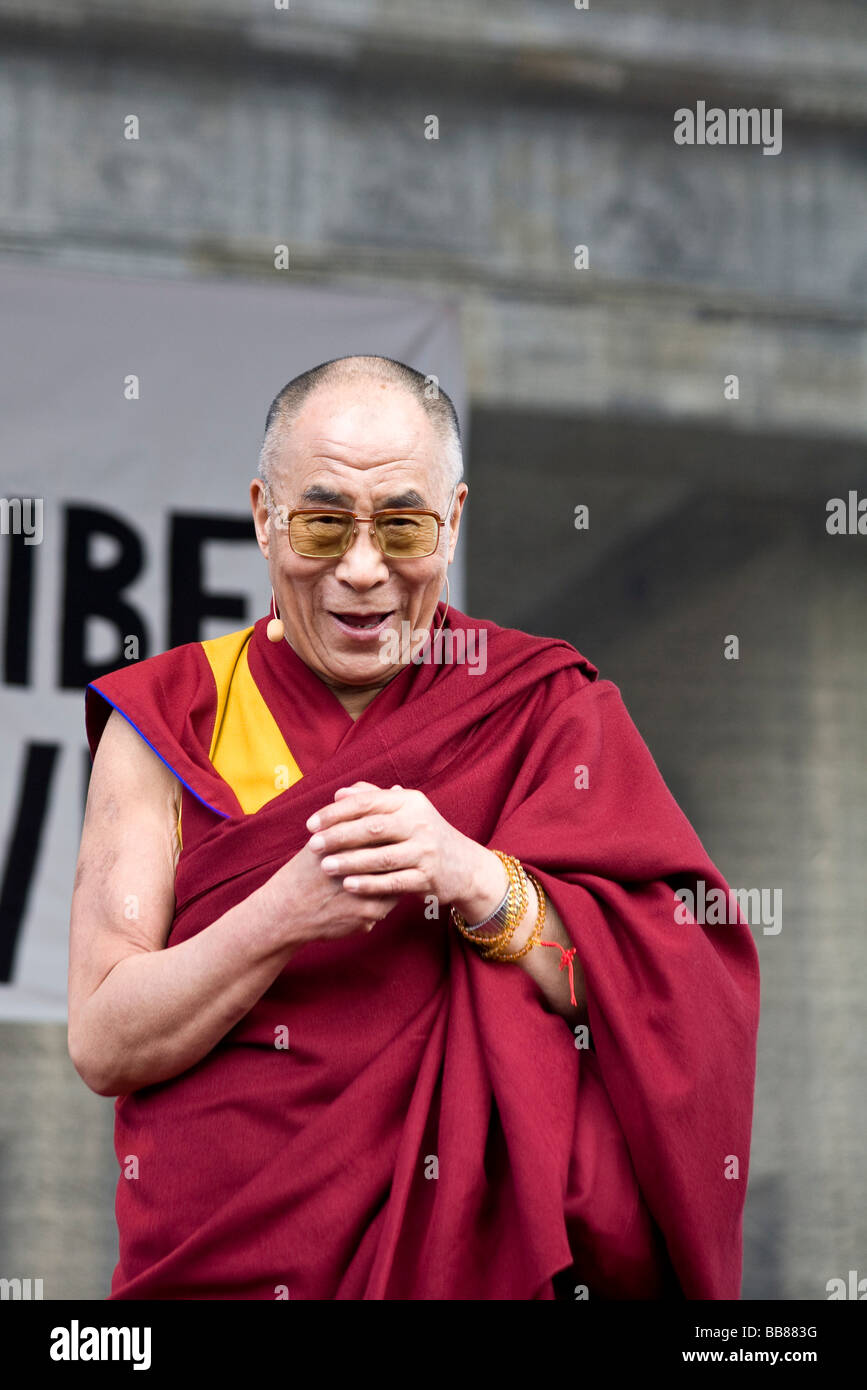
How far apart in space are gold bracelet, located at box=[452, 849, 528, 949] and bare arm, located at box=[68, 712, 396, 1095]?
0.40ft

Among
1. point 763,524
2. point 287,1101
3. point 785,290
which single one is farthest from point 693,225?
point 287,1101

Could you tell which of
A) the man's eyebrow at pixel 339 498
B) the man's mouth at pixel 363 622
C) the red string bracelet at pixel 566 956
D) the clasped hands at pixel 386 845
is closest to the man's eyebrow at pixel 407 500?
the man's eyebrow at pixel 339 498

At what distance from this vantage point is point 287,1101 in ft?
5.70

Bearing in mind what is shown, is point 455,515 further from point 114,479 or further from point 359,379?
point 114,479

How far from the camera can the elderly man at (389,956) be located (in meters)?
1.69

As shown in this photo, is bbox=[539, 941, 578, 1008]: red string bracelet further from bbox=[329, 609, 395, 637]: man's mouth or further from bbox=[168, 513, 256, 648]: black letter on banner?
bbox=[168, 513, 256, 648]: black letter on banner

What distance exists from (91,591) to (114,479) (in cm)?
29

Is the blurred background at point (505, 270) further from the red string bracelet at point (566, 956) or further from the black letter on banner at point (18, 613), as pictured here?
the red string bracelet at point (566, 956)

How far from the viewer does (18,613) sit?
4047mm

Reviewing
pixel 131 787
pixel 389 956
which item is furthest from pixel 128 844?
pixel 389 956

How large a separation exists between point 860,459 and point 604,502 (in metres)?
0.81

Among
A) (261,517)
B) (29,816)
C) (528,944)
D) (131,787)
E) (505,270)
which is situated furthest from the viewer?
(505,270)

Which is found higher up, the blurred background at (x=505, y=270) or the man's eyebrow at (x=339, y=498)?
the blurred background at (x=505, y=270)
